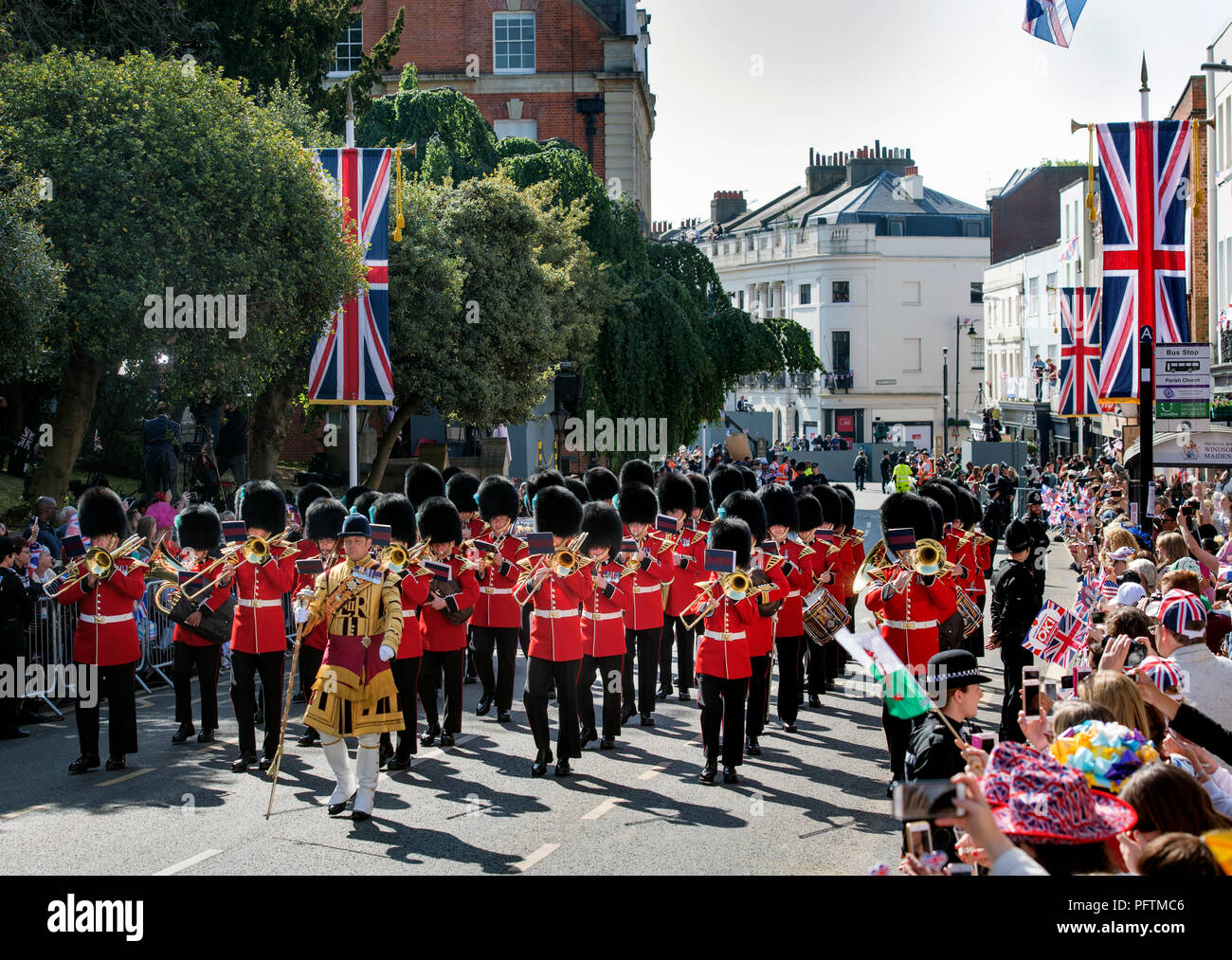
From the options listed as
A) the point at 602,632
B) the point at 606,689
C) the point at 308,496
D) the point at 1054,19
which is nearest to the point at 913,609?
the point at 602,632

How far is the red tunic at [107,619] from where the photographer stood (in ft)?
30.2

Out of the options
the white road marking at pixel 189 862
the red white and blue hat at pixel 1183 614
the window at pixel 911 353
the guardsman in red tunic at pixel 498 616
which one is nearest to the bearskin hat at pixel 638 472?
the guardsman in red tunic at pixel 498 616

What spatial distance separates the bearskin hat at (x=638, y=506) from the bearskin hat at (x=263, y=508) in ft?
9.87

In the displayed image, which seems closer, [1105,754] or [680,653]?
[1105,754]

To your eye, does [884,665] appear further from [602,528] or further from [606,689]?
Answer: [602,528]

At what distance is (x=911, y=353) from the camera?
64.4 metres

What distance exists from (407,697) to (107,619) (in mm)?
2080

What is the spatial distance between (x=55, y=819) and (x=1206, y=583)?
8287 mm

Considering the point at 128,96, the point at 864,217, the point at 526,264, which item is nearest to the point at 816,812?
the point at 128,96

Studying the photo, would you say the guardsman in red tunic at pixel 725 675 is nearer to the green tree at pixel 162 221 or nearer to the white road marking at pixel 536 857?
the white road marking at pixel 536 857

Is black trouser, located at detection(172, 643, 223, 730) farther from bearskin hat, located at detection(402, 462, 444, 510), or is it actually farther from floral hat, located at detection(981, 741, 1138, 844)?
floral hat, located at detection(981, 741, 1138, 844)

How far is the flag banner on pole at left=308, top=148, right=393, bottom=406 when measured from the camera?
1712 centimetres
